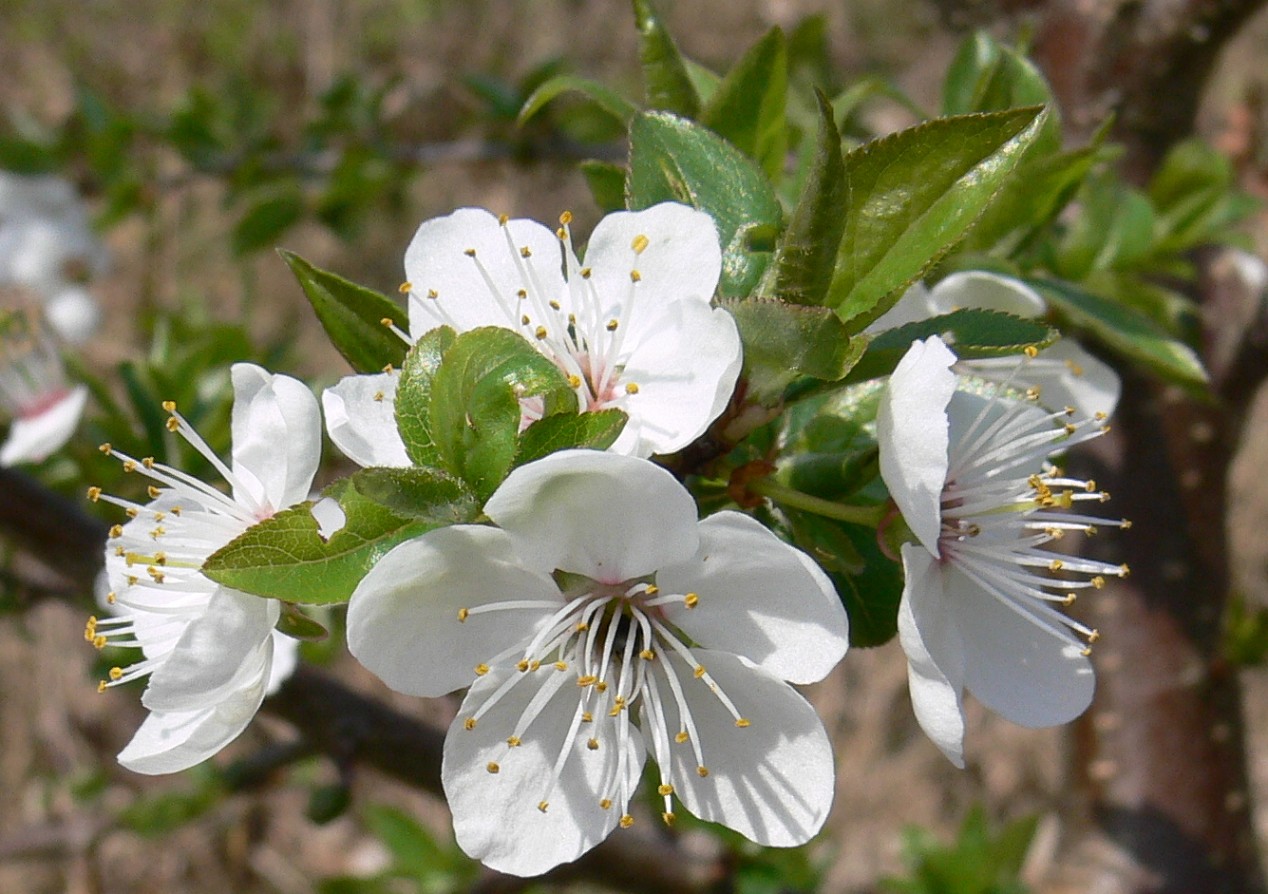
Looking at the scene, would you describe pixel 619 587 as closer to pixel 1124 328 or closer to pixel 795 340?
pixel 795 340

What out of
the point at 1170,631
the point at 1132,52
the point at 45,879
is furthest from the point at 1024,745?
the point at 45,879

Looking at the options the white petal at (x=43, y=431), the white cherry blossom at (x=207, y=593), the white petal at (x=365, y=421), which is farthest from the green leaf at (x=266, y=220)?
the white petal at (x=365, y=421)

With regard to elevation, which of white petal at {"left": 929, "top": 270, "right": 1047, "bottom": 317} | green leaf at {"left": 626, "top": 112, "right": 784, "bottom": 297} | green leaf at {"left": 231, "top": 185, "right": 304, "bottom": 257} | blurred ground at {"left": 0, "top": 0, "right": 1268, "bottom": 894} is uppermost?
green leaf at {"left": 626, "top": 112, "right": 784, "bottom": 297}

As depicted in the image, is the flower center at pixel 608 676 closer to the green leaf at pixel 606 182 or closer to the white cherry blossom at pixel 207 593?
the white cherry blossom at pixel 207 593

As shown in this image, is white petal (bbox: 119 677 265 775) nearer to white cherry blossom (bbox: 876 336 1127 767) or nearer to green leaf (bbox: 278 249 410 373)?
green leaf (bbox: 278 249 410 373)

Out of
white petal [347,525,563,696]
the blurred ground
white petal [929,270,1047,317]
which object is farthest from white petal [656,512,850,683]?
the blurred ground

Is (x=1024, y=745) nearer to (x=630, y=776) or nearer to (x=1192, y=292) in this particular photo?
(x=1192, y=292)

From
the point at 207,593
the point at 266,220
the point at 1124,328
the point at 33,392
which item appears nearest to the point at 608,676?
the point at 207,593

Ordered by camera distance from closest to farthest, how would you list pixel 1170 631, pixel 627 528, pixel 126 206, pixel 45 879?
pixel 627 528
pixel 1170 631
pixel 126 206
pixel 45 879
